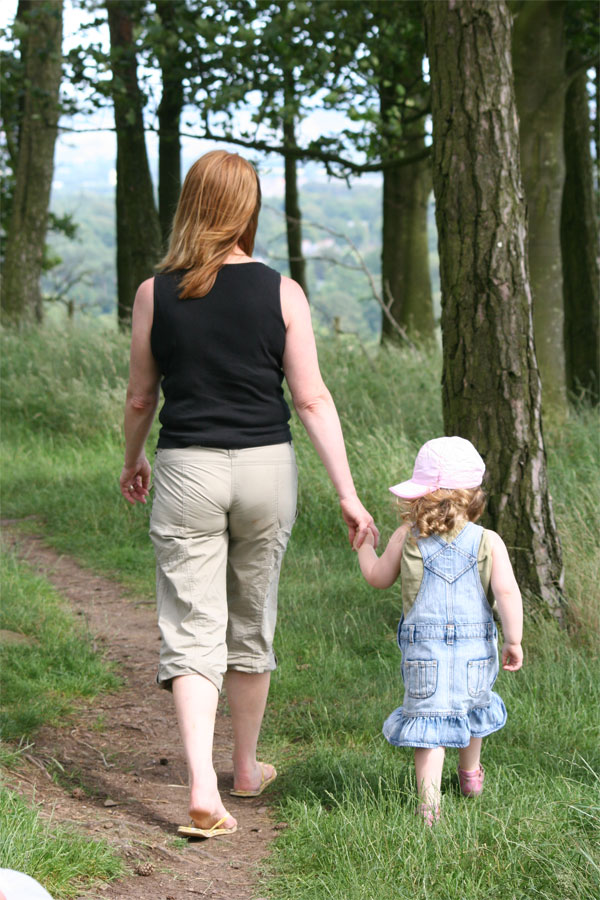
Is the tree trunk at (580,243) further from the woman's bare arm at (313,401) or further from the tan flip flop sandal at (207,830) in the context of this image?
the tan flip flop sandal at (207,830)

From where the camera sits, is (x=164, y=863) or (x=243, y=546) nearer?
(x=164, y=863)

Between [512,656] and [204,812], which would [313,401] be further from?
[204,812]

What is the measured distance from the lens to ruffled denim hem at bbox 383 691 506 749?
327cm

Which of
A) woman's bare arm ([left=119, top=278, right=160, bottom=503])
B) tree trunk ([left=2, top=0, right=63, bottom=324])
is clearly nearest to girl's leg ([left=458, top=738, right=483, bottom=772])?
woman's bare arm ([left=119, top=278, right=160, bottom=503])

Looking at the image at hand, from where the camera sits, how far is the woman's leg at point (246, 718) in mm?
3793

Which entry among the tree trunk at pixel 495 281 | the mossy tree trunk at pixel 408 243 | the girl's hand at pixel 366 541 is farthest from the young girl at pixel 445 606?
the mossy tree trunk at pixel 408 243

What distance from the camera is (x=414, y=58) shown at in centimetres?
1263

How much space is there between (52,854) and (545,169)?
23.3 ft

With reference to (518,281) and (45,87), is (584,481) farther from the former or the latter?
(45,87)

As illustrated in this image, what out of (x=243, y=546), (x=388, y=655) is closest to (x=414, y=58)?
(x=388, y=655)

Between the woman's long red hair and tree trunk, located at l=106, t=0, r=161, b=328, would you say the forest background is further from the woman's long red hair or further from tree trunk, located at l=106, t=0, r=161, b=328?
the woman's long red hair

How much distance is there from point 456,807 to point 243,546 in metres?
1.11

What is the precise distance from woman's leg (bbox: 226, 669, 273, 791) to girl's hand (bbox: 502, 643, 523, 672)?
0.94 meters

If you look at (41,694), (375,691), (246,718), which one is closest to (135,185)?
(41,694)
